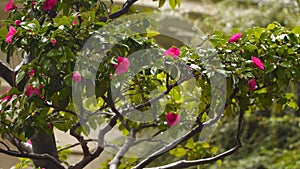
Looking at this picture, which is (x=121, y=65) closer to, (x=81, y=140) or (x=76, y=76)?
(x=76, y=76)

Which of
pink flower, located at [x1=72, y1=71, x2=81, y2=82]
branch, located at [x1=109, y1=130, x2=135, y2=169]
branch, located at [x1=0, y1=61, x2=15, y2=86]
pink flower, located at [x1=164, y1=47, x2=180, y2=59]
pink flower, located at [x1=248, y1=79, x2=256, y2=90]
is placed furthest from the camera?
branch, located at [x1=109, y1=130, x2=135, y2=169]

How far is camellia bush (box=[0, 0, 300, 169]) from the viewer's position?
121cm

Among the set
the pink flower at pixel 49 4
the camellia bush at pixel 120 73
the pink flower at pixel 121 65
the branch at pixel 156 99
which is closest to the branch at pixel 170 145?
the camellia bush at pixel 120 73

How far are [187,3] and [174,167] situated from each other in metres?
2.77

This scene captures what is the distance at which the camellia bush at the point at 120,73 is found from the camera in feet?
3.98

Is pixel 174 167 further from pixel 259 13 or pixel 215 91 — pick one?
pixel 259 13

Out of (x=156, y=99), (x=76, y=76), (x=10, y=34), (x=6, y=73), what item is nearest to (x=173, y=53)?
(x=156, y=99)

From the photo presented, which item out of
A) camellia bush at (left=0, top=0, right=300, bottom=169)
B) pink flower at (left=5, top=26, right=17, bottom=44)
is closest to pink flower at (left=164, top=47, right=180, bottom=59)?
camellia bush at (left=0, top=0, right=300, bottom=169)

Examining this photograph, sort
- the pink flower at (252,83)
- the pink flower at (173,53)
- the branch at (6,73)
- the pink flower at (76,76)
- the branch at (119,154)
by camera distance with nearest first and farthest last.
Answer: the pink flower at (76,76) < the pink flower at (173,53) < the pink flower at (252,83) < the branch at (6,73) < the branch at (119,154)

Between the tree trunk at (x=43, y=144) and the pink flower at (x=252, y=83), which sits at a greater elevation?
the pink flower at (x=252, y=83)

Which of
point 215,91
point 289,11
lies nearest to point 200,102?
point 215,91

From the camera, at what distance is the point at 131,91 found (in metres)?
1.42

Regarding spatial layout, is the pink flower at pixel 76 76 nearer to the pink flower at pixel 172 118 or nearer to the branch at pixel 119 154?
the pink flower at pixel 172 118

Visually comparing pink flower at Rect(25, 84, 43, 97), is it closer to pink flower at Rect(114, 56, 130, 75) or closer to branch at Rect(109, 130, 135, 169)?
pink flower at Rect(114, 56, 130, 75)
